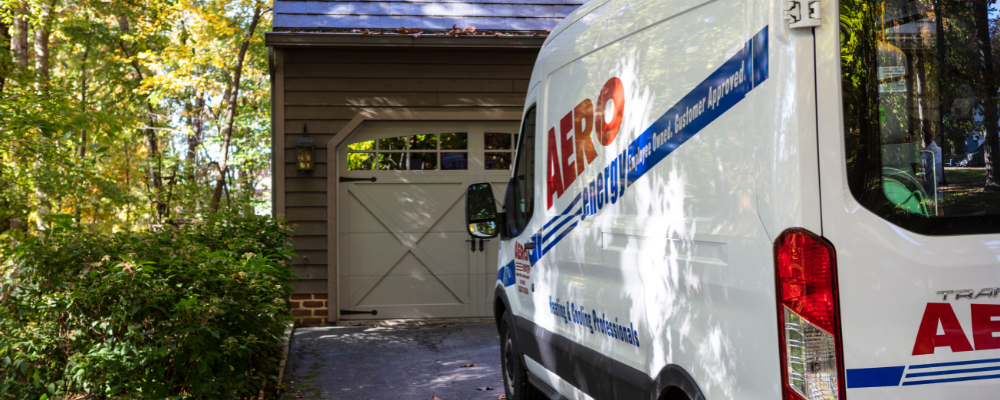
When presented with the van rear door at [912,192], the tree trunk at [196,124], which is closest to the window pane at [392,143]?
the van rear door at [912,192]

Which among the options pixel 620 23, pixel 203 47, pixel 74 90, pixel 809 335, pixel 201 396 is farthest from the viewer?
pixel 203 47

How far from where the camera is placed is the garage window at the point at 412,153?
8727 millimetres

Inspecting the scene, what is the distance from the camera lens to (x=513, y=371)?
4848 millimetres

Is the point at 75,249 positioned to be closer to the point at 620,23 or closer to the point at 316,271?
the point at 620,23

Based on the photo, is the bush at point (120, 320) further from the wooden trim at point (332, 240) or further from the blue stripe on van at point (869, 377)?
the wooden trim at point (332, 240)

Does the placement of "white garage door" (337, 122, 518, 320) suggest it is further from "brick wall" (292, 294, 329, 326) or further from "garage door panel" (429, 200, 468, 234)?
"brick wall" (292, 294, 329, 326)

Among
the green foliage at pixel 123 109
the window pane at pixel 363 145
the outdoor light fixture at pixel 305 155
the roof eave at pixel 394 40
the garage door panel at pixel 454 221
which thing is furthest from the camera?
the garage door panel at pixel 454 221

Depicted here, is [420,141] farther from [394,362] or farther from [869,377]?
[869,377]

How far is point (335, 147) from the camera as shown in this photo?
850cm

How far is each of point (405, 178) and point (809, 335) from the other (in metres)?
7.19

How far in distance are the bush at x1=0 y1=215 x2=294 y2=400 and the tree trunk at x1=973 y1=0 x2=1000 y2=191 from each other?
353 cm

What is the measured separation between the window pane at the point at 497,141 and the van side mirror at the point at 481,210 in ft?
13.7

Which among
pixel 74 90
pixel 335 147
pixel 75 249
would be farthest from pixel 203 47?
pixel 75 249

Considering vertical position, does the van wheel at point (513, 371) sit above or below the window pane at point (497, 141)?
below
